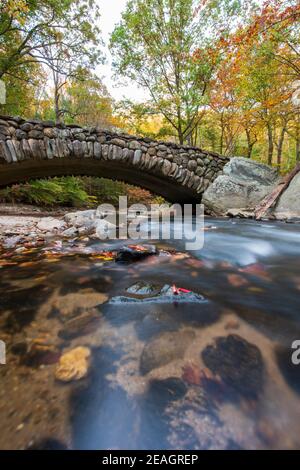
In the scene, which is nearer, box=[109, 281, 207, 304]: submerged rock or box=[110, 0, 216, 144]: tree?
box=[109, 281, 207, 304]: submerged rock

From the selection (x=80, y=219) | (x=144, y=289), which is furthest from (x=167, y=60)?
(x=144, y=289)

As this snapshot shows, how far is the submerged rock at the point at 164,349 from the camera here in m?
1.00

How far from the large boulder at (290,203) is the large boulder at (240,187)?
91cm

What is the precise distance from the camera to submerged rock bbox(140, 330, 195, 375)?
39.4 inches

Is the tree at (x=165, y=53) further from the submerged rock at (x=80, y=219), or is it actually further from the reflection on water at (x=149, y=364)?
the reflection on water at (x=149, y=364)

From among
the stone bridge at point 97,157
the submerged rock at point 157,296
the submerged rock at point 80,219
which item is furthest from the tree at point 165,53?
Result: the submerged rock at point 157,296

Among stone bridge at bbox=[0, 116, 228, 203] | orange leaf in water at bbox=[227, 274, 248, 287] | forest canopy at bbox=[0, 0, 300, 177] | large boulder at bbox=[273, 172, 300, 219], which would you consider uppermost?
forest canopy at bbox=[0, 0, 300, 177]

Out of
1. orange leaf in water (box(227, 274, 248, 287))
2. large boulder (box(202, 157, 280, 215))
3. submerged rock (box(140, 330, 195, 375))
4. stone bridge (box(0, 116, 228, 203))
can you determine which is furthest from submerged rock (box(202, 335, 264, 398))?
large boulder (box(202, 157, 280, 215))

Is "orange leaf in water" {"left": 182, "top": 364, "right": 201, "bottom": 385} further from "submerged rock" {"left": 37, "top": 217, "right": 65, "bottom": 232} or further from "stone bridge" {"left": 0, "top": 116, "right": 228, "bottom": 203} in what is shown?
"stone bridge" {"left": 0, "top": 116, "right": 228, "bottom": 203}

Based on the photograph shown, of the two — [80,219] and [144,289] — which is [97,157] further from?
[144,289]

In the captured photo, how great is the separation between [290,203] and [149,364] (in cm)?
641

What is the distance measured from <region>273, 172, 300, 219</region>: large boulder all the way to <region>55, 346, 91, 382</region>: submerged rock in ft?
19.0

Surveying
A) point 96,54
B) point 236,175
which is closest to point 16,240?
point 236,175

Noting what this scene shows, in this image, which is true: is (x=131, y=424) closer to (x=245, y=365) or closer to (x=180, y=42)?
(x=245, y=365)
